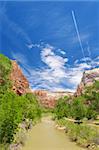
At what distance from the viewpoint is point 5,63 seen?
37781 millimetres

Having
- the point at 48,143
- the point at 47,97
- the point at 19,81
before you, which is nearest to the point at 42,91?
the point at 47,97

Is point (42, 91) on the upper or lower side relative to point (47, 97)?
upper

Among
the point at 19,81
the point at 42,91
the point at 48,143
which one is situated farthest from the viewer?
the point at 42,91

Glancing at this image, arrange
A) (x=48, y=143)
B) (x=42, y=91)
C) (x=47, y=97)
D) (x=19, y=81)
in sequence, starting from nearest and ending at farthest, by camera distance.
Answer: (x=48, y=143) < (x=19, y=81) < (x=47, y=97) < (x=42, y=91)

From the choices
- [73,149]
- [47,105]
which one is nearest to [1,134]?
[73,149]

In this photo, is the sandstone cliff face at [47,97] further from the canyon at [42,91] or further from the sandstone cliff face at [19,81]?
the sandstone cliff face at [19,81]

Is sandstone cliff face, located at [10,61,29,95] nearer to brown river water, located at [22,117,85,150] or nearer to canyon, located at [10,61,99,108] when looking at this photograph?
canyon, located at [10,61,99,108]

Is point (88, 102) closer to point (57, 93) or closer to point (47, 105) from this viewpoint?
point (47, 105)

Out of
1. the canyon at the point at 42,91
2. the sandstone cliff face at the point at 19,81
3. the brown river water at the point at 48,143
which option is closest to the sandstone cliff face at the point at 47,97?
the canyon at the point at 42,91

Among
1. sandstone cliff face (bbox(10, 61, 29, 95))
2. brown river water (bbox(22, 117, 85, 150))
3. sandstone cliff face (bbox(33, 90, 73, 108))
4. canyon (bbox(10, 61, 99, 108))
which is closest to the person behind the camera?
brown river water (bbox(22, 117, 85, 150))

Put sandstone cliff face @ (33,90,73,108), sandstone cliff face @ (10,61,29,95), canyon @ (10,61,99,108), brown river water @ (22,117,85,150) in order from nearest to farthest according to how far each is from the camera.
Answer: brown river water @ (22,117,85,150), canyon @ (10,61,99,108), sandstone cliff face @ (10,61,29,95), sandstone cliff face @ (33,90,73,108)

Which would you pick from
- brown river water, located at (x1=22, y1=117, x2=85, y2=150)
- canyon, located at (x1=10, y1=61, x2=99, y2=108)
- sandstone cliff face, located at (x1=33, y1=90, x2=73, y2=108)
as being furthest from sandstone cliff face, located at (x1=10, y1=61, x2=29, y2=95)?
sandstone cliff face, located at (x1=33, y1=90, x2=73, y2=108)

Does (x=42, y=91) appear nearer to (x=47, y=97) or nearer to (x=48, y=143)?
(x=47, y=97)

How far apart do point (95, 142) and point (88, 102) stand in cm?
3694
